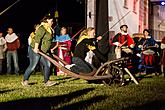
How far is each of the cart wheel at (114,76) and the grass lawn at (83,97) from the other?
0.21 metres

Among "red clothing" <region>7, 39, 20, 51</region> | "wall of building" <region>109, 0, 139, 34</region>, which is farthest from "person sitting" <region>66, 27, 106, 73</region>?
"wall of building" <region>109, 0, 139, 34</region>

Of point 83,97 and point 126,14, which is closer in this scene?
point 83,97

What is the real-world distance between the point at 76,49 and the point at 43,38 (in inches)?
38.1

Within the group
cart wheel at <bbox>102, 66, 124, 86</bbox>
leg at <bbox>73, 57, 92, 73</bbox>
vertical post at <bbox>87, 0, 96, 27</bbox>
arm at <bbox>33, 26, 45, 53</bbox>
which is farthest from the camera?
vertical post at <bbox>87, 0, 96, 27</bbox>

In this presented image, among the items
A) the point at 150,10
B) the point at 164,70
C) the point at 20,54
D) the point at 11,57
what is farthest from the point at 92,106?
the point at 150,10

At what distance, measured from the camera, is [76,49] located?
10789 millimetres

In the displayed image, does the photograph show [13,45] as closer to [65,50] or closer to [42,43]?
[65,50]

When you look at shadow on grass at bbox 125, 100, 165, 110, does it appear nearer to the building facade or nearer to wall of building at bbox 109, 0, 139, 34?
the building facade

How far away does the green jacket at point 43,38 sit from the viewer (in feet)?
33.2

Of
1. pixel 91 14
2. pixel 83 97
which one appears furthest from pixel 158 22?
pixel 83 97

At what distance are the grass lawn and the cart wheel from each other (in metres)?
0.21

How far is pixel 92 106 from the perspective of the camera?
708cm

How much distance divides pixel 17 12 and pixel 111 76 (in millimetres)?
15050

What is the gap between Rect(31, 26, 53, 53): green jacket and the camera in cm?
1012
